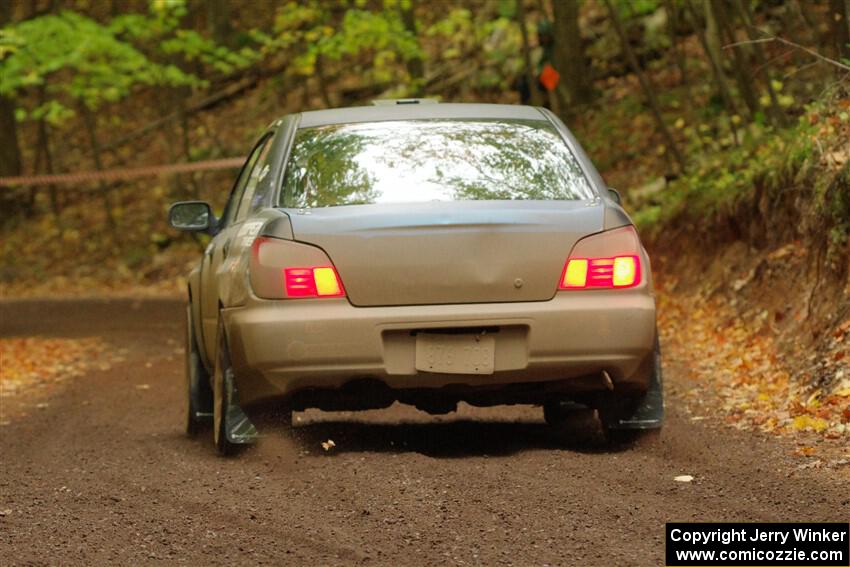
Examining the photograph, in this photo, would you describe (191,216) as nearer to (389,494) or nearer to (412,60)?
(389,494)

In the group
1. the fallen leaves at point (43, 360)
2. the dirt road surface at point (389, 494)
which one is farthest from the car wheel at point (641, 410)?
the fallen leaves at point (43, 360)

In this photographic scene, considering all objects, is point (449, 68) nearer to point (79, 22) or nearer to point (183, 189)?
point (183, 189)

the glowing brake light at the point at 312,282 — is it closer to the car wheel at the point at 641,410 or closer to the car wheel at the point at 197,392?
the car wheel at the point at 641,410

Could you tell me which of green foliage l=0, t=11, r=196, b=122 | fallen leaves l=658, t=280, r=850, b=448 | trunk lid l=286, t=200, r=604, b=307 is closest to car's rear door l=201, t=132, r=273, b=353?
trunk lid l=286, t=200, r=604, b=307

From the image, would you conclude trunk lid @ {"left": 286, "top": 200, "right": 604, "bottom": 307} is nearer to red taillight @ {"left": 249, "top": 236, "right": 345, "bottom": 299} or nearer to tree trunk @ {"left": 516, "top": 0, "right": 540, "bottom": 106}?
red taillight @ {"left": 249, "top": 236, "right": 345, "bottom": 299}

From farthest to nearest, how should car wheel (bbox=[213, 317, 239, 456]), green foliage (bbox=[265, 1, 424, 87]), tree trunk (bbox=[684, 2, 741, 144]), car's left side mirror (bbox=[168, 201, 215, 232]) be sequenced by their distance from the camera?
green foliage (bbox=[265, 1, 424, 87]) < tree trunk (bbox=[684, 2, 741, 144]) < car's left side mirror (bbox=[168, 201, 215, 232]) < car wheel (bbox=[213, 317, 239, 456])

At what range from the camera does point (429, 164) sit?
276 inches

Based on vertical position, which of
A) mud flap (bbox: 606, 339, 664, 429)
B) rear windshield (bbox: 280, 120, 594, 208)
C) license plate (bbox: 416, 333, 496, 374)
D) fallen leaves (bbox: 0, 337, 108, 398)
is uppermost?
rear windshield (bbox: 280, 120, 594, 208)

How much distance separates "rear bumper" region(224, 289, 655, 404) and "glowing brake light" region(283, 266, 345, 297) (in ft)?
0.12

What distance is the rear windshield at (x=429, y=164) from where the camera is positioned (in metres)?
6.83

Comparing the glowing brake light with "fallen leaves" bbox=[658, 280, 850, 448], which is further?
"fallen leaves" bbox=[658, 280, 850, 448]

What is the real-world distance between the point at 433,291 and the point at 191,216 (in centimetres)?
245

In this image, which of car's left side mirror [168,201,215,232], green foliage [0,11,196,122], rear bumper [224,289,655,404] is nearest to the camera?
rear bumper [224,289,655,404]

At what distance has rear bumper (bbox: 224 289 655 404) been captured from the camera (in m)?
6.45
